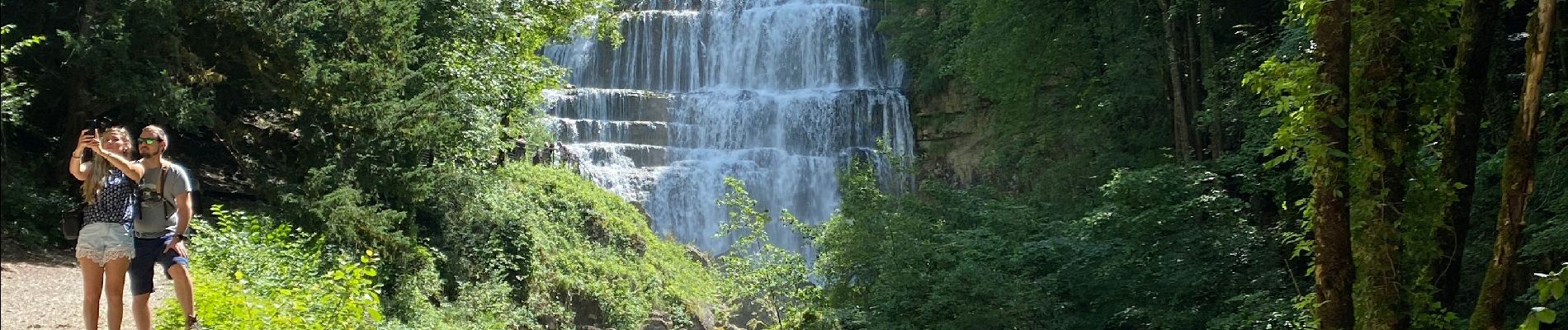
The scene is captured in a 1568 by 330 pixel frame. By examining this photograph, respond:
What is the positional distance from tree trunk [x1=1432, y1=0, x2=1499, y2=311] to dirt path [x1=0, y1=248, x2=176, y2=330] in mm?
7670

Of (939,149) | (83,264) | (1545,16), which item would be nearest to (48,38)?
(83,264)

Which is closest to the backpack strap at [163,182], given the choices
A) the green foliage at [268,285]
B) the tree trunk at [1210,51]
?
the green foliage at [268,285]

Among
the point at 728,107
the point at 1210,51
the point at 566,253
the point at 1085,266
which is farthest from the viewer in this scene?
the point at 728,107

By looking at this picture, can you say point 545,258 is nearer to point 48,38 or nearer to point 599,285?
point 599,285

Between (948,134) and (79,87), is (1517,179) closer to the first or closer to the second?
(79,87)

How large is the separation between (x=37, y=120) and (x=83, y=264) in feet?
25.5

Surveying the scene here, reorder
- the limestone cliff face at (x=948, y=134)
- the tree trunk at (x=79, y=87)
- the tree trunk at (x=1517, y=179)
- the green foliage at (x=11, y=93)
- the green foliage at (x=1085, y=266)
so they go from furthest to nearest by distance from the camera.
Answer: the limestone cliff face at (x=948, y=134) → the tree trunk at (x=79, y=87) → the green foliage at (x=1085, y=266) → the green foliage at (x=11, y=93) → the tree trunk at (x=1517, y=179)

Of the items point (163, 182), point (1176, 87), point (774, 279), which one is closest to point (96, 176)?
point (163, 182)

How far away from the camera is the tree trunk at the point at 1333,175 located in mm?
6043

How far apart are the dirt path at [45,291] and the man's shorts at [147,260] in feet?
6.39

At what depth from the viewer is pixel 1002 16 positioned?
54.5ft

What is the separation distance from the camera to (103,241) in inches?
222

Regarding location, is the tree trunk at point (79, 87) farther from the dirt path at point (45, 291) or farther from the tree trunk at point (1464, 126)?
the tree trunk at point (1464, 126)

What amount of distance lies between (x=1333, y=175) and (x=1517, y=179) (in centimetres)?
85
